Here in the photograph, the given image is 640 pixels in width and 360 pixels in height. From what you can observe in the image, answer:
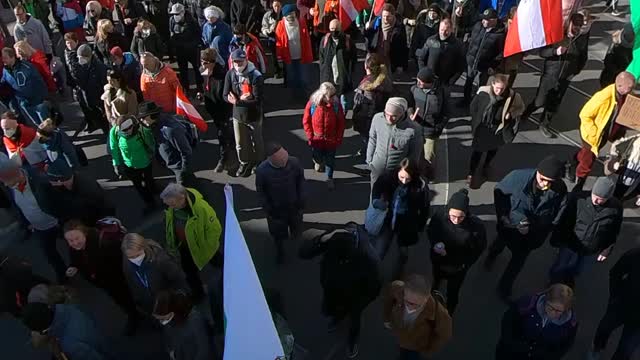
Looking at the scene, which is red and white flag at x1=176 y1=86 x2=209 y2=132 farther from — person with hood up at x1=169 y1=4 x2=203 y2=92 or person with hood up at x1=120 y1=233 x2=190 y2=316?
person with hood up at x1=169 y1=4 x2=203 y2=92

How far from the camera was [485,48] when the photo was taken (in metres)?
8.70

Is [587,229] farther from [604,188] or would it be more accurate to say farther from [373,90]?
[373,90]

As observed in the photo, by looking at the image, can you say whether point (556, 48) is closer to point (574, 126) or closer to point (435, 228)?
point (574, 126)

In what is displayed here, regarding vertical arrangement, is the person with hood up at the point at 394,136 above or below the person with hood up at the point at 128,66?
below

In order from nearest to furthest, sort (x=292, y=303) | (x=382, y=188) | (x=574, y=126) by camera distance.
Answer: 1. (x=382, y=188)
2. (x=292, y=303)
3. (x=574, y=126)

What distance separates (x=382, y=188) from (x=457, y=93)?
16.2 feet

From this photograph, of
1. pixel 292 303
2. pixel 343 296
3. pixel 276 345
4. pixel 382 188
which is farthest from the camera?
pixel 292 303

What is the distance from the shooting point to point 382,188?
574 cm

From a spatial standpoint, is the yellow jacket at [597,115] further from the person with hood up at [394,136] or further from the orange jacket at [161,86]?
the orange jacket at [161,86]

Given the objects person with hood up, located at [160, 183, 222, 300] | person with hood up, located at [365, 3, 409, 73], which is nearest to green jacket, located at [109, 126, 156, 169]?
person with hood up, located at [160, 183, 222, 300]

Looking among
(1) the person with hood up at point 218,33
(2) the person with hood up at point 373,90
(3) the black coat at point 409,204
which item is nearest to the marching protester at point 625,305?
(3) the black coat at point 409,204

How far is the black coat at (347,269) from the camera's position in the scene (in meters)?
4.69

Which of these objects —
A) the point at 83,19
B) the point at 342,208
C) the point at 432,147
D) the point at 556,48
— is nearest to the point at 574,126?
the point at 556,48

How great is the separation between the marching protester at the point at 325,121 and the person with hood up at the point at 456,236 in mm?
2267
